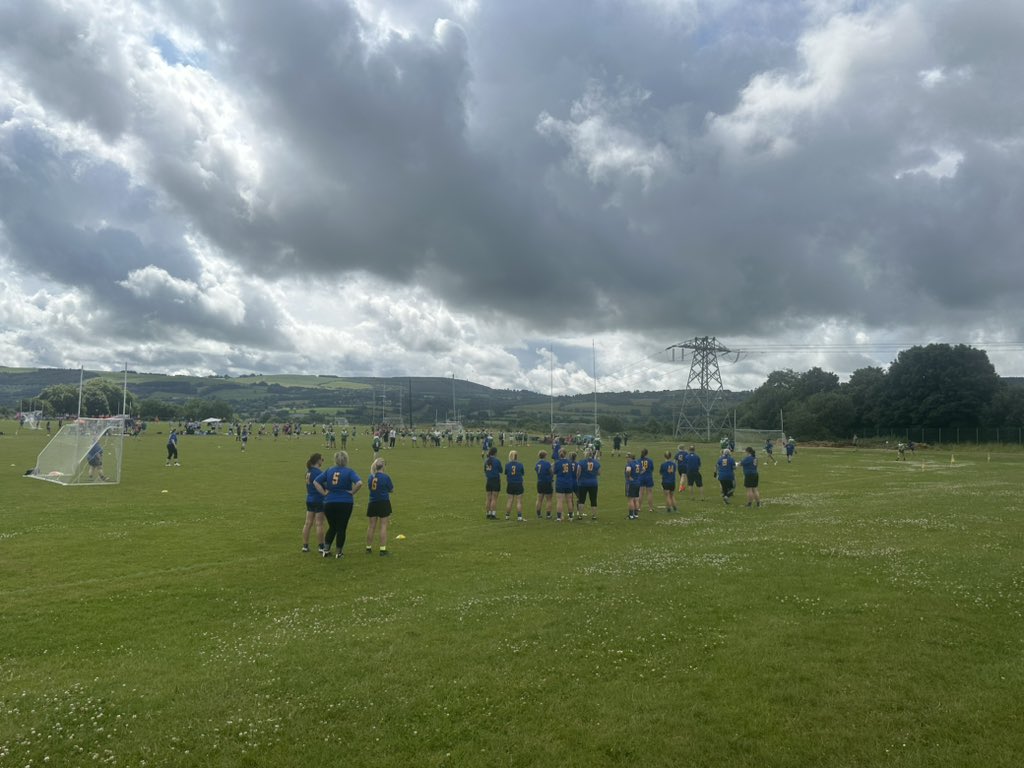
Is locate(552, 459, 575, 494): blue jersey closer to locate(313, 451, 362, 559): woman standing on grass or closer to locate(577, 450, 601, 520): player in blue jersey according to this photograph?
locate(577, 450, 601, 520): player in blue jersey

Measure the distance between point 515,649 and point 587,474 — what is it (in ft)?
41.8

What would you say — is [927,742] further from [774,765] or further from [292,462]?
[292,462]

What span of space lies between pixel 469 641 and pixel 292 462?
36.5m

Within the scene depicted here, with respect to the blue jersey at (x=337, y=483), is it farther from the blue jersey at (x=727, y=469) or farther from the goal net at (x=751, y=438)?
the goal net at (x=751, y=438)

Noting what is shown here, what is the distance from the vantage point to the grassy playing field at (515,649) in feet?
18.6

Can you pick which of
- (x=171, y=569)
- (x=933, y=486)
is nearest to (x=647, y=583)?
(x=171, y=569)

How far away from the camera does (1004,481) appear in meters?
32.2

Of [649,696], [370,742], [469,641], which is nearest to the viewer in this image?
[370,742]

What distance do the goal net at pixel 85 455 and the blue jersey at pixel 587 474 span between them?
20.5 m

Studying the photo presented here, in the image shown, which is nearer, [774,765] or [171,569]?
[774,765]

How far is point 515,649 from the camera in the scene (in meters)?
7.85

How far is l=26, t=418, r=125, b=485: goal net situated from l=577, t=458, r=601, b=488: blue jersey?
20488mm

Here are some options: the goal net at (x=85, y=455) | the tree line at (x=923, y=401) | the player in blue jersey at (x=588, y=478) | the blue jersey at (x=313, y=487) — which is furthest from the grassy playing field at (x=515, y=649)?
the tree line at (x=923, y=401)

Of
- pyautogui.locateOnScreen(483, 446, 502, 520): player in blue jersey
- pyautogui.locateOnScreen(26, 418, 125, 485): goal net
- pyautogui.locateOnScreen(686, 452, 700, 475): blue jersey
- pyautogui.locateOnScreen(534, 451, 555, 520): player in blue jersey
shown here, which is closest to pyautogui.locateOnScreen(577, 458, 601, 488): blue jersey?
pyautogui.locateOnScreen(534, 451, 555, 520): player in blue jersey
